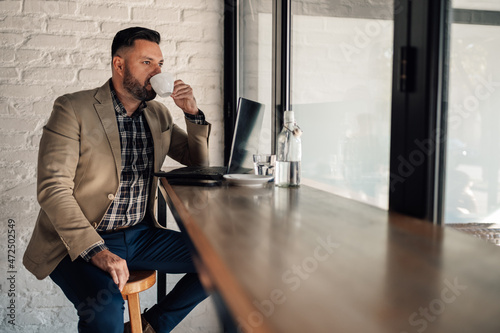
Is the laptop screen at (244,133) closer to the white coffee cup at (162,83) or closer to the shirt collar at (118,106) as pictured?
the white coffee cup at (162,83)

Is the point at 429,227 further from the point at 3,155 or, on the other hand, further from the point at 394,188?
the point at 3,155

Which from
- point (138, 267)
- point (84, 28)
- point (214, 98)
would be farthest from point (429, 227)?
point (84, 28)

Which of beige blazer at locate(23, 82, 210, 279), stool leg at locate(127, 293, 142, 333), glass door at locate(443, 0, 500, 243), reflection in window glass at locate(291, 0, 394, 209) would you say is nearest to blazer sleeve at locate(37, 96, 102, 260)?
beige blazer at locate(23, 82, 210, 279)

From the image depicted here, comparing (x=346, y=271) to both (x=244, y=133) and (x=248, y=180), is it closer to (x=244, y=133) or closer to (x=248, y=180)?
(x=248, y=180)

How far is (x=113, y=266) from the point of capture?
4.65 feet

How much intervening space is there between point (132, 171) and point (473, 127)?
1.39 m

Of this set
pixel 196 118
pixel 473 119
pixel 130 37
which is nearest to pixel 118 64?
pixel 130 37

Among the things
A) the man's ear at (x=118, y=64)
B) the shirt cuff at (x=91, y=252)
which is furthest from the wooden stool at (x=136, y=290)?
the man's ear at (x=118, y=64)

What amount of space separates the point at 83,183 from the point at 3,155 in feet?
3.07

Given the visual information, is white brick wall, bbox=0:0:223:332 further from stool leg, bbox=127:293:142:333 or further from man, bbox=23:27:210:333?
stool leg, bbox=127:293:142:333

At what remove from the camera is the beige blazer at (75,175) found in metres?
1.53

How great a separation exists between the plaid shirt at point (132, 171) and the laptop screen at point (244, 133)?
422 millimetres

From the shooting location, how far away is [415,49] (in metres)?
0.88

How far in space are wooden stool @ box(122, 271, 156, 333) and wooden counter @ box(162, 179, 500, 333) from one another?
2.10ft
